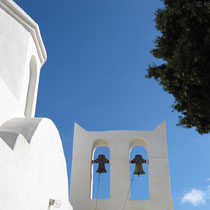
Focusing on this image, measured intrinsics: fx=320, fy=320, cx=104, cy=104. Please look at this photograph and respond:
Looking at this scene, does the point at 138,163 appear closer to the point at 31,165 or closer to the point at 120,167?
the point at 120,167

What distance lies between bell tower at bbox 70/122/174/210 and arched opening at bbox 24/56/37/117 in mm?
2435

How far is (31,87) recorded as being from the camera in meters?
8.95

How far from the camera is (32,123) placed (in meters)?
6.06

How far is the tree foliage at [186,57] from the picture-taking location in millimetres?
4961

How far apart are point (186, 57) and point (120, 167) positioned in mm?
5691

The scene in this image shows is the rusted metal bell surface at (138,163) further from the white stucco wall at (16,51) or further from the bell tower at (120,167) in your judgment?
the white stucco wall at (16,51)

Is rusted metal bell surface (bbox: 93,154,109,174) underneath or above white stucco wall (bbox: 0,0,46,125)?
underneath

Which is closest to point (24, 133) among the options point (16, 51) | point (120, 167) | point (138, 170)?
point (16, 51)

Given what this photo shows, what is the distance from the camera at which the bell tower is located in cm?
941

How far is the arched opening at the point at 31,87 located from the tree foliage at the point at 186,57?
12.7ft

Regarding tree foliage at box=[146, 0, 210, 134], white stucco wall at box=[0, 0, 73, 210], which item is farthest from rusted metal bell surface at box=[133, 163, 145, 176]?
tree foliage at box=[146, 0, 210, 134]

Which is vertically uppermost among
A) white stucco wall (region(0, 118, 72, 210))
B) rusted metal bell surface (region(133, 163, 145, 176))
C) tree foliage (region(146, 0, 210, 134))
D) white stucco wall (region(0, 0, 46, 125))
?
white stucco wall (region(0, 0, 46, 125))

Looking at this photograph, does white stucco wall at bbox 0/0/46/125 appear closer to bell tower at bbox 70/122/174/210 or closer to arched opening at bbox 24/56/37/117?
arched opening at bbox 24/56/37/117

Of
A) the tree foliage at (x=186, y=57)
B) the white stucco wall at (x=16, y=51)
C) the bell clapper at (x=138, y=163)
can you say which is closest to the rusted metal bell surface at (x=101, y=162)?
the bell clapper at (x=138, y=163)
